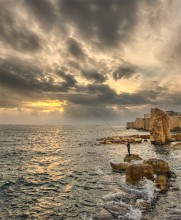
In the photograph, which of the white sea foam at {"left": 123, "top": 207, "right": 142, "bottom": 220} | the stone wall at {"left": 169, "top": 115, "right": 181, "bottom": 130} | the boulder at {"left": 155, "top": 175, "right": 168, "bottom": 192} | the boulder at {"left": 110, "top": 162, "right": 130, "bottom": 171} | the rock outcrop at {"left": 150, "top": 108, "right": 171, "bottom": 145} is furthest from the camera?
Answer: the stone wall at {"left": 169, "top": 115, "right": 181, "bottom": 130}

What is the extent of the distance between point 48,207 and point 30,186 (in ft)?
23.3

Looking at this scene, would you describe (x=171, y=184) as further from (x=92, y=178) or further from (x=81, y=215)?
(x=81, y=215)

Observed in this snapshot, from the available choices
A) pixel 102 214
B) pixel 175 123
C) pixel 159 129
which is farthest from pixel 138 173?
pixel 175 123

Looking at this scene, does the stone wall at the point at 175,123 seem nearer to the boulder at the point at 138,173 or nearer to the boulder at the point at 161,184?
the boulder at the point at 161,184

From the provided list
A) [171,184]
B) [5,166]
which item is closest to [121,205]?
[171,184]

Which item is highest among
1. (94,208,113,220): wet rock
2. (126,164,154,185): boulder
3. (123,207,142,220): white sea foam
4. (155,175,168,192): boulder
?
(126,164,154,185): boulder

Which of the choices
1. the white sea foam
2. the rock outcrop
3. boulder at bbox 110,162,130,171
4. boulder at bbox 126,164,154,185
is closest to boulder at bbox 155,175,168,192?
boulder at bbox 126,164,154,185

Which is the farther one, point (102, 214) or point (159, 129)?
point (159, 129)

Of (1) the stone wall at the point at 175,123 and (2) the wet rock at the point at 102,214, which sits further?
(1) the stone wall at the point at 175,123

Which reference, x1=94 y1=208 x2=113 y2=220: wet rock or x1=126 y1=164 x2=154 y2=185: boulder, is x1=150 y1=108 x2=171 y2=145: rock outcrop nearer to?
x1=126 y1=164 x2=154 y2=185: boulder

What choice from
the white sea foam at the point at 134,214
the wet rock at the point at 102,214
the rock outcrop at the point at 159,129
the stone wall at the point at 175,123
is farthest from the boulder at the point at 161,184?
the stone wall at the point at 175,123

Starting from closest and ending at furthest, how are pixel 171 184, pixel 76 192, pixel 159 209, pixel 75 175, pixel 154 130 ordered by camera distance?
pixel 159 209, pixel 76 192, pixel 171 184, pixel 75 175, pixel 154 130

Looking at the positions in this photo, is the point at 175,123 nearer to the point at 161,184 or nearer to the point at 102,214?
the point at 161,184

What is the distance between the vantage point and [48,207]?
17.3 m
